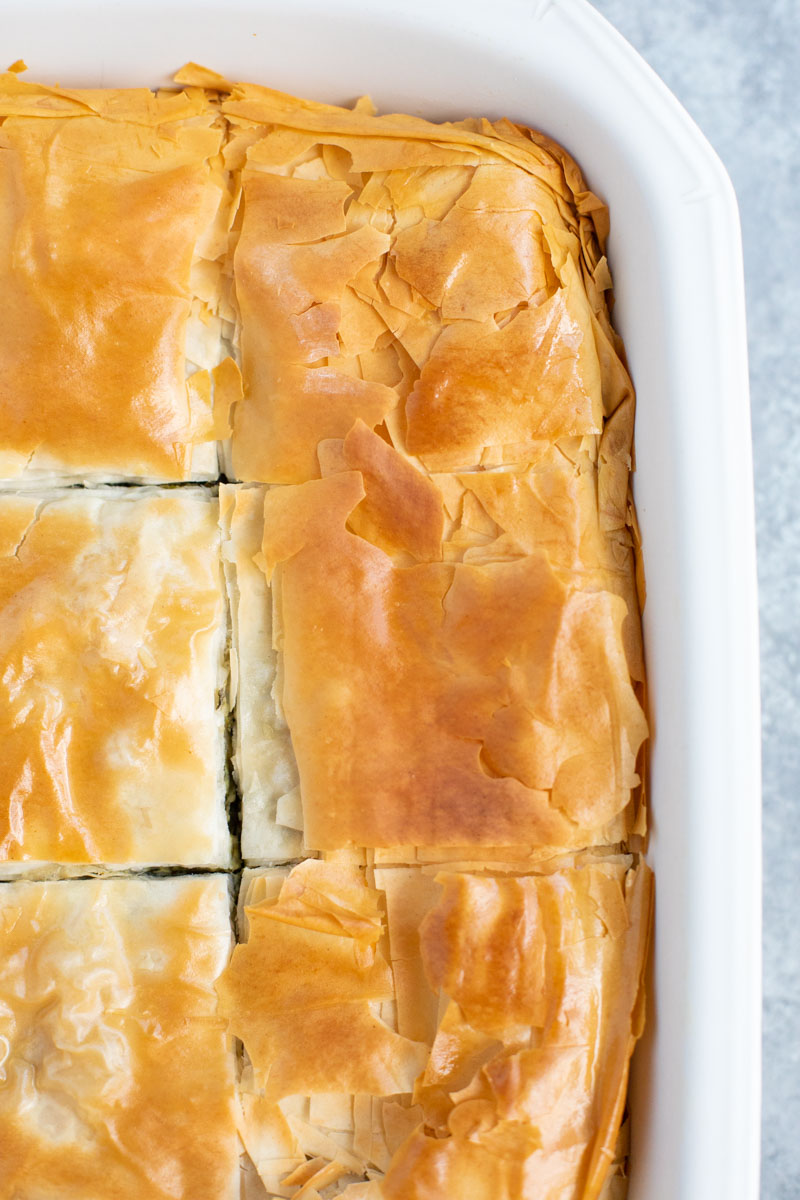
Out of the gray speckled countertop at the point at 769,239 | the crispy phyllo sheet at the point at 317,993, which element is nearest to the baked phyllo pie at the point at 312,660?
the crispy phyllo sheet at the point at 317,993

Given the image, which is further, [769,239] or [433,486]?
[769,239]

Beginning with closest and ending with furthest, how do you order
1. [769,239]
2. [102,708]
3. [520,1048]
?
[520,1048] → [102,708] → [769,239]

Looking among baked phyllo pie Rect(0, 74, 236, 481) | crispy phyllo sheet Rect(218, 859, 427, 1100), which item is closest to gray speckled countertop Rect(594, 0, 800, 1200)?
crispy phyllo sheet Rect(218, 859, 427, 1100)

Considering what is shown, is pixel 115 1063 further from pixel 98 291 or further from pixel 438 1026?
pixel 98 291

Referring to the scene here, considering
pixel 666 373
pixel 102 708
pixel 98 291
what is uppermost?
pixel 98 291

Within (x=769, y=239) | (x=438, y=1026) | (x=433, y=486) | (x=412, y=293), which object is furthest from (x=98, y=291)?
(x=769, y=239)

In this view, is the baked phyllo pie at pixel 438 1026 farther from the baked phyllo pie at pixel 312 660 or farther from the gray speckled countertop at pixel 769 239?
the gray speckled countertop at pixel 769 239

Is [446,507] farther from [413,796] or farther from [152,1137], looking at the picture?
[152,1137]
